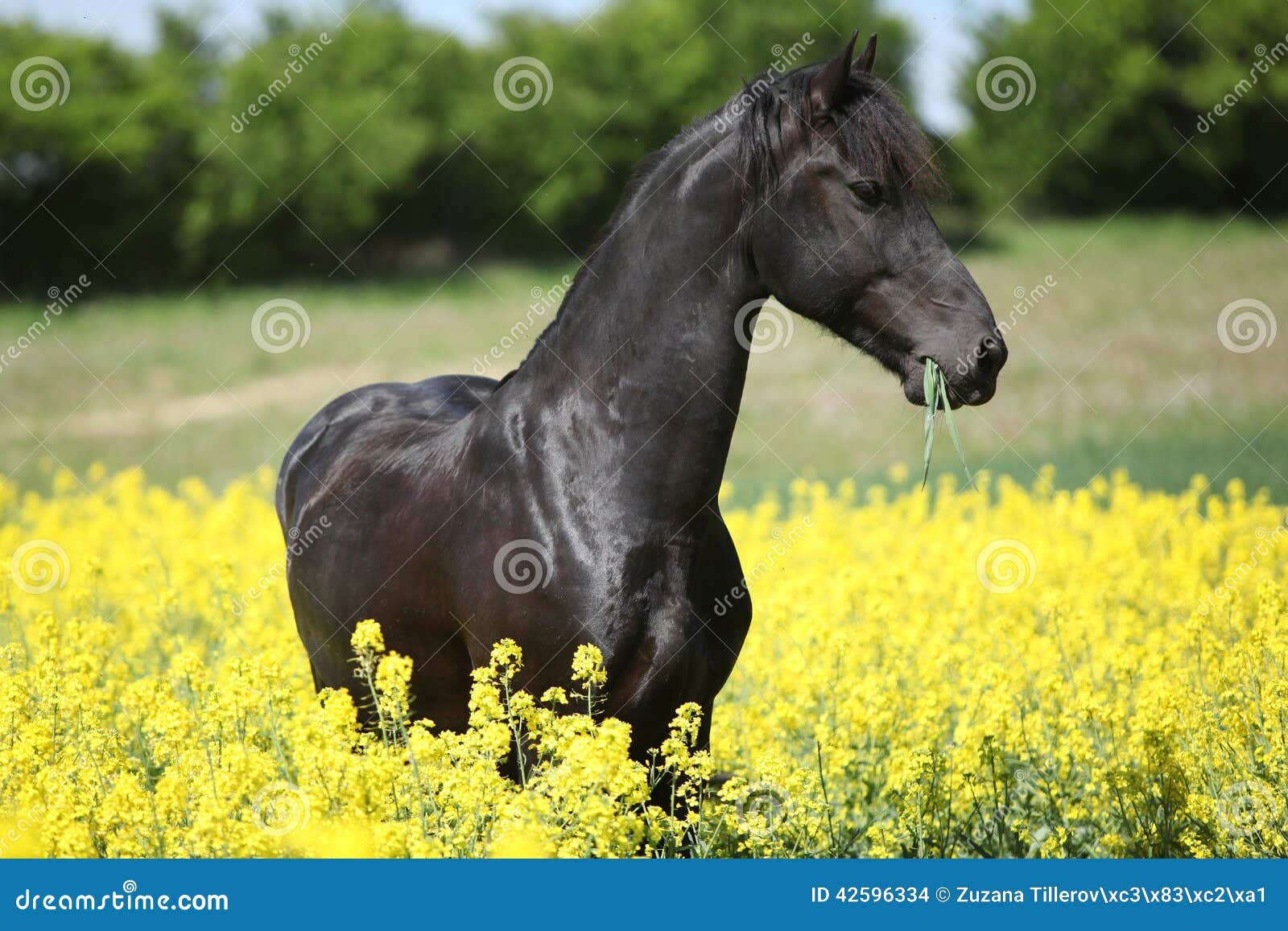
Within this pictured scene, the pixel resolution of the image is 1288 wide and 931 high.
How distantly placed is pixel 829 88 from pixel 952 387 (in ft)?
3.06

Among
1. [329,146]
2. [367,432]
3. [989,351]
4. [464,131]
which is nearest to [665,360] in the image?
[989,351]

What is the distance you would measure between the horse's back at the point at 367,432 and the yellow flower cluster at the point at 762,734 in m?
0.75

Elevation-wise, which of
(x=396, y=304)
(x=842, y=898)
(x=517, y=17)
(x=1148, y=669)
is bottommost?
(x=842, y=898)

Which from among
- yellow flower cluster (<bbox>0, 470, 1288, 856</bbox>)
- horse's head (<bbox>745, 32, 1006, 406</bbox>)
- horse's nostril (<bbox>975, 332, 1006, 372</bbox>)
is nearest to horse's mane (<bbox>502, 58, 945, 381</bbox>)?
horse's head (<bbox>745, 32, 1006, 406</bbox>)

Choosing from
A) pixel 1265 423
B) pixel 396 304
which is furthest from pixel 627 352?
pixel 396 304

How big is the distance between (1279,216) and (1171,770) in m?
30.9

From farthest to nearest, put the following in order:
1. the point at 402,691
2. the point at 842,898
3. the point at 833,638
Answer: the point at 833,638, the point at 402,691, the point at 842,898

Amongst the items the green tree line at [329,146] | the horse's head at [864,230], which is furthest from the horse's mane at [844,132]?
the green tree line at [329,146]

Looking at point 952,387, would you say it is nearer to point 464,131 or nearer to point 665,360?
point 665,360

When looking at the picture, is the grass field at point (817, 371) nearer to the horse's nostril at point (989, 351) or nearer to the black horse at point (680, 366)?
the black horse at point (680, 366)

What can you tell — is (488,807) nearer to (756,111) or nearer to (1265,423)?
(756,111)

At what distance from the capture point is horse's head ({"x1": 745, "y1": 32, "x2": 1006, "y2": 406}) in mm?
3613

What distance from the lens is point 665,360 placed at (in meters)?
3.79

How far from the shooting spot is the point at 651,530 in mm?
3787
